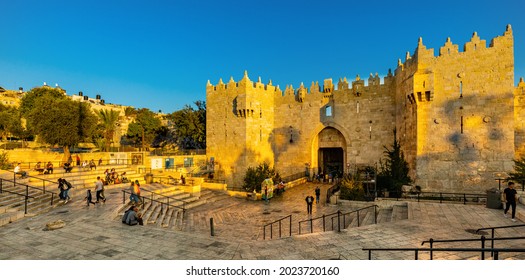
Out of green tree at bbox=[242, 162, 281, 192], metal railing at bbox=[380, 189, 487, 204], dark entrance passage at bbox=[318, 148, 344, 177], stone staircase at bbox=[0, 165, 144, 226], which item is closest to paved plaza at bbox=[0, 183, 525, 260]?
stone staircase at bbox=[0, 165, 144, 226]

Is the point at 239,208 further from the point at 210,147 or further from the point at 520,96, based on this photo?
the point at 520,96

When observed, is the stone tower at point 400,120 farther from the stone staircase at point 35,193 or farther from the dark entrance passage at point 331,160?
the stone staircase at point 35,193

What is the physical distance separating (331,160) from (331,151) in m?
0.96

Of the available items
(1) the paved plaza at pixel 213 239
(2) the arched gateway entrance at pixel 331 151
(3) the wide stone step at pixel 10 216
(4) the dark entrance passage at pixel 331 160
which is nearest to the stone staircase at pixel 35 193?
(3) the wide stone step at pixel 10 216

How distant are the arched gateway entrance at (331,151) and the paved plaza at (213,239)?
1379 centimetres

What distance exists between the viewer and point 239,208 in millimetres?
17172

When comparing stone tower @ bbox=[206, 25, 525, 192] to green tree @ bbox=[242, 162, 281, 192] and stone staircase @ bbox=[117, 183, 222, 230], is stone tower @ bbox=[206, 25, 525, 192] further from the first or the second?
stone staircase @ bbox=[117, 183, 222, 230]

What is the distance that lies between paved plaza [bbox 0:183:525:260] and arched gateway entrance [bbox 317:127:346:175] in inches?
543

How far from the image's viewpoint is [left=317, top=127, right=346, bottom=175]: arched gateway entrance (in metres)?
25.6

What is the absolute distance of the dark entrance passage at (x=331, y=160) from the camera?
27.3 m

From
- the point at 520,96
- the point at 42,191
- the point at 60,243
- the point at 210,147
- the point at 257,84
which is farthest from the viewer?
the point at 210,147

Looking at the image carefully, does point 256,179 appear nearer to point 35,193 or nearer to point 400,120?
point 400,120
